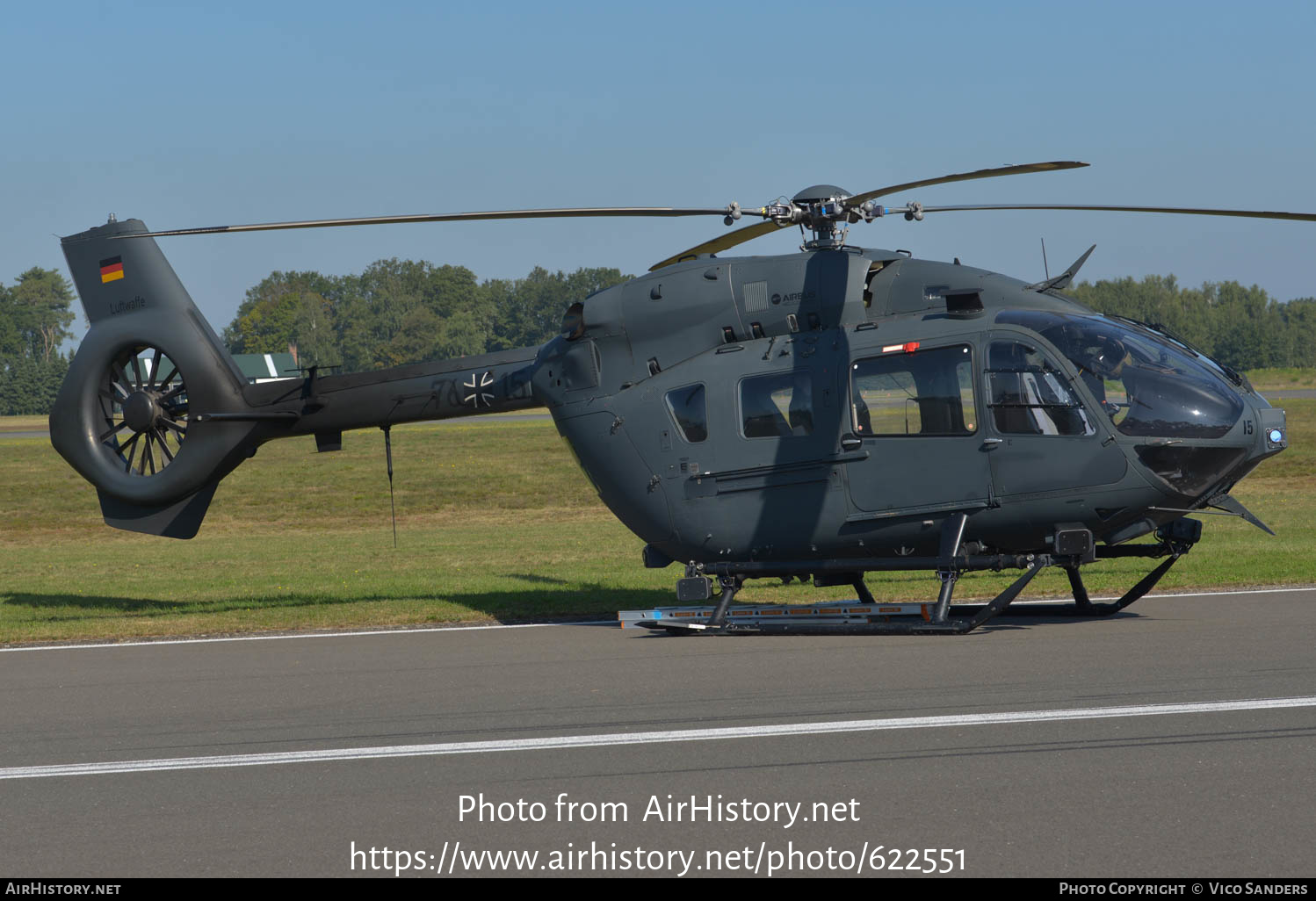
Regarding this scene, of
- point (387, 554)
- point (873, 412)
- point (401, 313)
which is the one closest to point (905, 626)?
point (873, 412)

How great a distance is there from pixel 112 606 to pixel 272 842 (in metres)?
11.0

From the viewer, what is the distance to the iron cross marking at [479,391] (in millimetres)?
13281

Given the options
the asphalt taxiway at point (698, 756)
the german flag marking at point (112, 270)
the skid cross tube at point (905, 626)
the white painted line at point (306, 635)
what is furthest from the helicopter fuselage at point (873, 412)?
the german flag marking at point (112, 270)

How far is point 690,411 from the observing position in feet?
39.0

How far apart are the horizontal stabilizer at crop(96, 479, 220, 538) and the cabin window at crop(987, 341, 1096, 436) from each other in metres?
8.58

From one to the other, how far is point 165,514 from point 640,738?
8.82 meters

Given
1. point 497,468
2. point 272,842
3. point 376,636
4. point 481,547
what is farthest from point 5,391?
point 272,842

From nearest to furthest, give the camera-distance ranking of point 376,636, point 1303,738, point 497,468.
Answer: point 1303,738 < point 376,636 < point 497,468

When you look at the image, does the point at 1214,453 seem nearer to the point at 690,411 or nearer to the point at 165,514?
the point at 690,411

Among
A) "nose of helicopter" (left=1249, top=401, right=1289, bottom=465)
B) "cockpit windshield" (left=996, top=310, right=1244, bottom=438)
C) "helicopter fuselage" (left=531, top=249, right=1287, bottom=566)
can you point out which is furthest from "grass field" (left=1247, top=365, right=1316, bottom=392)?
"helicopter fuselage" (left=531, top=249, right=1287, bottom=566)

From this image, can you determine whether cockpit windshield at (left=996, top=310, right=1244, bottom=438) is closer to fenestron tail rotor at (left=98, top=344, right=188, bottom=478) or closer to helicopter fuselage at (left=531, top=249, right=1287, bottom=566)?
helicopter fuselage at (left=531, top=249, right=1287, bottom=566)

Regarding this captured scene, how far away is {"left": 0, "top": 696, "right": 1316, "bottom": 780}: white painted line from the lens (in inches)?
285

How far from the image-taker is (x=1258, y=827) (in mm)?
5398

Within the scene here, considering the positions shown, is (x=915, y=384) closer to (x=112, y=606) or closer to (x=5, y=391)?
(x=112, y=606)
